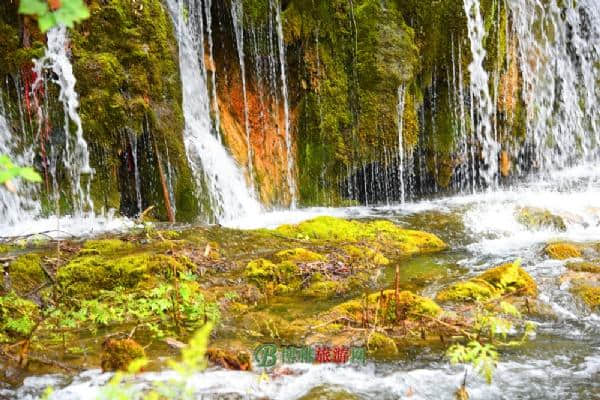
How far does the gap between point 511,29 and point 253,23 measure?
777 cm

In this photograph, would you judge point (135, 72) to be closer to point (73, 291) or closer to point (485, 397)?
point (73, 291)

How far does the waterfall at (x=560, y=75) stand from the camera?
16.5 m

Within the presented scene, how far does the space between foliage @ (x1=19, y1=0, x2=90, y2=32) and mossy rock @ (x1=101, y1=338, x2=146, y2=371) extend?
2798 mm

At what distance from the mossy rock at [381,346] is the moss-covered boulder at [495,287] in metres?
1.40

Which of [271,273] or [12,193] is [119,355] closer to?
[271,273]

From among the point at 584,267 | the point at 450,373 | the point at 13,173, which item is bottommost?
the point at 450,373

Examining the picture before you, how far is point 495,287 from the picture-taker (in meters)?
5.82

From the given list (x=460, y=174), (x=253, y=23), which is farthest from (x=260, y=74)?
(x=460, y=174)

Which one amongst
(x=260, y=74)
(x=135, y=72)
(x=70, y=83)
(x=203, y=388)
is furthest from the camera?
(x=260, y=74)

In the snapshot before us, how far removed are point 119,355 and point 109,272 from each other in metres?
2.13

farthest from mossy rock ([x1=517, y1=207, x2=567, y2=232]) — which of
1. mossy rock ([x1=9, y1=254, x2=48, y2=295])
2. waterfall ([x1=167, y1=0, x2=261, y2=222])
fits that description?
mossy rock ([x1=9, y1=254, x2=48, y2=295])

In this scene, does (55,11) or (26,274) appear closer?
(55,11)

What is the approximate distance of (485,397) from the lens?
3.66m

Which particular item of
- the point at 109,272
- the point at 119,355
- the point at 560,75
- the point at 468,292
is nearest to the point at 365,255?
the point at 468,292
